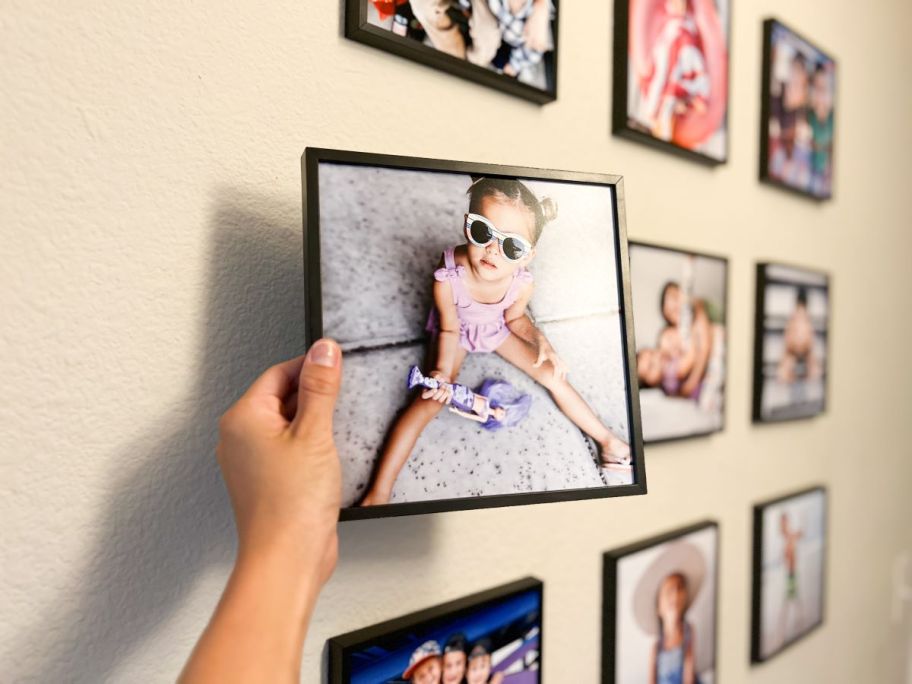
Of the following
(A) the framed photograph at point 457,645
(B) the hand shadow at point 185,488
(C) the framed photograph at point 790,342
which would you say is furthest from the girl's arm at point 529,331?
(C) the framed photograph at point 790,342

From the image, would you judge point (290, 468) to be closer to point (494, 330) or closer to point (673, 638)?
point (494, 330)

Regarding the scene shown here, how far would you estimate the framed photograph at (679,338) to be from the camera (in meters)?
0.98

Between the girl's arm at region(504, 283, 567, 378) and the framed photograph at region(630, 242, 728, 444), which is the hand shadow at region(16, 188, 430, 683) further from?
the framed photograph at region(630, 242, 728, 444)

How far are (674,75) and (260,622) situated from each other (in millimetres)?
985

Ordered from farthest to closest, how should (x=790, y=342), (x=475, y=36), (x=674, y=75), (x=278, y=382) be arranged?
(x=790, y=342)
(x=674, y=75)
(x=475, y=36)
(x=278, y=382)

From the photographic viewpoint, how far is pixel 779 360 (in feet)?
4.17

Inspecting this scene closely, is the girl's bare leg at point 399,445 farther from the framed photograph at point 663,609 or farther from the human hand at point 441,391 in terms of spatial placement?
the framed photograph at point 663,609

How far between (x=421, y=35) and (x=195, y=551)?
58 centimetres

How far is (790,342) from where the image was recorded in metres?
1.30

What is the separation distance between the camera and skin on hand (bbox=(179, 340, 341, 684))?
1.40 ft

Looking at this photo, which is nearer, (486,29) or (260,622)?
(260,622)

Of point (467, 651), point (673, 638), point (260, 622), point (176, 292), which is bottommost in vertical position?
point (673, 638)

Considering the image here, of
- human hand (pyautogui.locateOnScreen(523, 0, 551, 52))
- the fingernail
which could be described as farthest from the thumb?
human hand (pyautogui.locateOnScreen(523, 0, 551, 52))

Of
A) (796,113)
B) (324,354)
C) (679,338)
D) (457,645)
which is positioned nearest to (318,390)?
(324,354)
